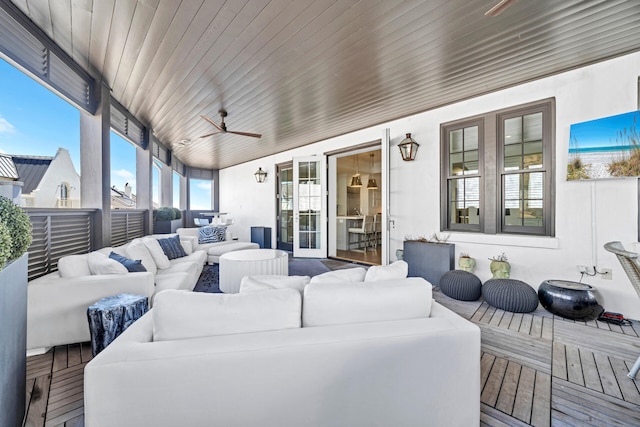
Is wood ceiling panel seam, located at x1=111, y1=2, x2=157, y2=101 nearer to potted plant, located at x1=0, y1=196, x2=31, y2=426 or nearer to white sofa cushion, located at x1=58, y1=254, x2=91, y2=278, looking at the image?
potted plant, located at x1=0, y1=196, x2=31, y2=426

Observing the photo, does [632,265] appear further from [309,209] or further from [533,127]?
[309,209]

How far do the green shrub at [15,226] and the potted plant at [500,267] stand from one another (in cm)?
449

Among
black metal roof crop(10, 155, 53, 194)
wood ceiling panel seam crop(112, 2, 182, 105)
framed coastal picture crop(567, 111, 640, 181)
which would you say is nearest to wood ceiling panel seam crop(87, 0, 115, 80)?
wood ceiling panel seam crop(112, 2, 182, 105)

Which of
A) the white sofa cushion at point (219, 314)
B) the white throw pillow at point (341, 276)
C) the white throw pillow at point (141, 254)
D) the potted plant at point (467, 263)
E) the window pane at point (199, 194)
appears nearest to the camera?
the white sofa cushion at point (219, 314)

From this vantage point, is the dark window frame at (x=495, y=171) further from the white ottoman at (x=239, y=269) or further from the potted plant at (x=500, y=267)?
the white ottoman at (x=239, y=269)

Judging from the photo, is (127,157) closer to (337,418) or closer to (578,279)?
(337,418)

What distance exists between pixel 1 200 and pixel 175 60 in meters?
2.24

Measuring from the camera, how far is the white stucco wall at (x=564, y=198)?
2.81 m

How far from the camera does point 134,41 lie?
8.44 feet

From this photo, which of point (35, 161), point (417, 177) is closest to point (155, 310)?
point (35, 161)

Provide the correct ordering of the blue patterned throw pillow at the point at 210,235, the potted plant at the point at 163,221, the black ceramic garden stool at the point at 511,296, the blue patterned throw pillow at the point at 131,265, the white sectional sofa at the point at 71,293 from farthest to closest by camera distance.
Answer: the potted plant at the point at 163,221 → the blue patterned throw pillow at the point at 210,235 → the black ceramic garden stool at the point at 511,296 → the blue patterned throw pillow at the point at 131,265 → the white sectional sofa at the point at 71,293

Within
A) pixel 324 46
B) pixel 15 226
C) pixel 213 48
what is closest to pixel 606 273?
pixel 324 46

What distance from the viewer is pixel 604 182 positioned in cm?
290

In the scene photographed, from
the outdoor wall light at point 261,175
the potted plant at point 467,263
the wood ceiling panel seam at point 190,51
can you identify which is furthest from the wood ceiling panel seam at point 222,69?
the potted plant at point 467,263
